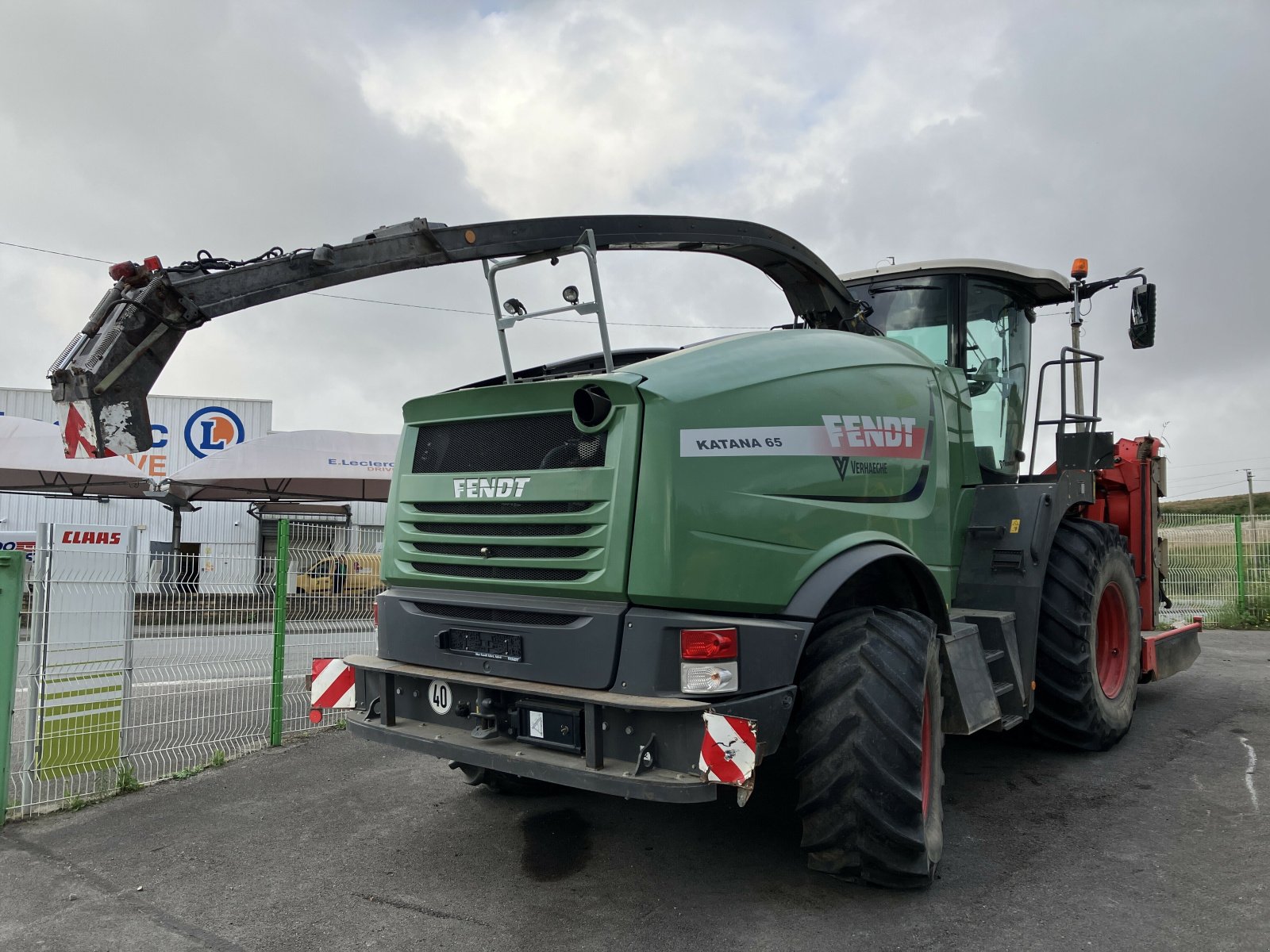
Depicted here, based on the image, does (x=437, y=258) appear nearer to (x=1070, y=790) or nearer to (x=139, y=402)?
(x=139, y=402)

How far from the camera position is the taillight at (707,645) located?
3.32 m

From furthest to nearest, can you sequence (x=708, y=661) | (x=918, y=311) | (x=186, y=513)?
(x=186, y=513)
(x=918, y=311)
(x=708, y=661)

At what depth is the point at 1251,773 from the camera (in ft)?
17.3

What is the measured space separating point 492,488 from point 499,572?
1.19 feet

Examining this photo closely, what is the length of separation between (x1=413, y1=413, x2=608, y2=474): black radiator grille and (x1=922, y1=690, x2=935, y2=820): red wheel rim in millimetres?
1682

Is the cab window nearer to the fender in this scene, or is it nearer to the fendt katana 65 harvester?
the fendt katana 65 harvester

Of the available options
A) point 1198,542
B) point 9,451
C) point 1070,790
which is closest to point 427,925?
point 1070,790

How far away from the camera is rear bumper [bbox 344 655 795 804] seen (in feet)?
10.6

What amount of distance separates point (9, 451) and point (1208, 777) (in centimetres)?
1593

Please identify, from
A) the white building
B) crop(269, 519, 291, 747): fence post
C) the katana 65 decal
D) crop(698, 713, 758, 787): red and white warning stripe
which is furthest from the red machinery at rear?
the white building

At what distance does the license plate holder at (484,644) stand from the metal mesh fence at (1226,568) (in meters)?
12.3

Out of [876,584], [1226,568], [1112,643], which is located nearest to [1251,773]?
[1112,643]

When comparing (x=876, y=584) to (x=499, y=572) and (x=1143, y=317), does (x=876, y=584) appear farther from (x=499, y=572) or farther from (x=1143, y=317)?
(x=1143, y=317)

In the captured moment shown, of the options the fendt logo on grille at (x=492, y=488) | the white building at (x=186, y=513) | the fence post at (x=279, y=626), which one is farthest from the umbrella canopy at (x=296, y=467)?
the fendt logo on grille at (x=492, y=488)
